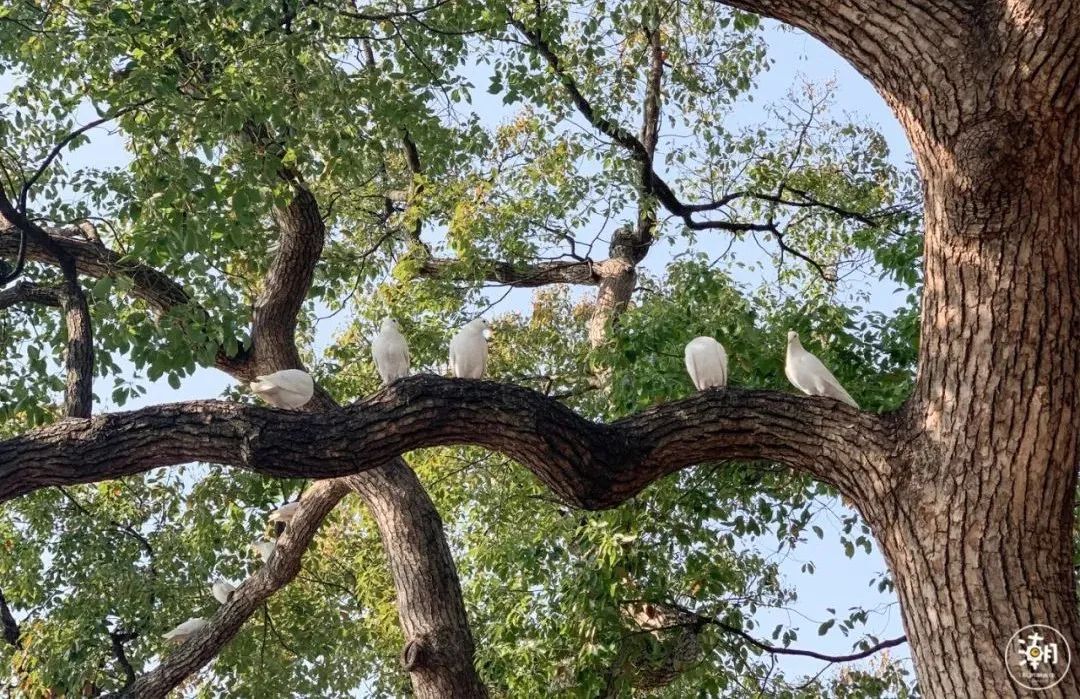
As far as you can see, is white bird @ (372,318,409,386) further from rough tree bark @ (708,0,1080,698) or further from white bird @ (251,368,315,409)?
rough tree bark @ (708,0,1080,698)

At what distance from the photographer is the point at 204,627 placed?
24.3 ft

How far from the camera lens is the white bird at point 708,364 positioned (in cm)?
571

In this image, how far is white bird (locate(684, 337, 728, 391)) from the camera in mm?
5707

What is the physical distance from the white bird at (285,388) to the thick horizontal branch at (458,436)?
1.09 metres

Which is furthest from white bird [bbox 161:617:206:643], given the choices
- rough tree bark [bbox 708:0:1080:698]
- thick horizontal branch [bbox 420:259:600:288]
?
rough tree bark [bbox 708:0:1080:698]

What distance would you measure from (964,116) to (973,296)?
0.60 metres

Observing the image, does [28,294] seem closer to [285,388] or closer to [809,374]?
[285,388]

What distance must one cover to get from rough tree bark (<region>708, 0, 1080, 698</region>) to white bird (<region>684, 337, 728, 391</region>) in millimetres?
1753

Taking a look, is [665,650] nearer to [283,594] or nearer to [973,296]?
[973,296]

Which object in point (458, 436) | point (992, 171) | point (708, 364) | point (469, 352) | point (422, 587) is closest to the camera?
point (992, 171)

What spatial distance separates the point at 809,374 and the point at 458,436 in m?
1.98

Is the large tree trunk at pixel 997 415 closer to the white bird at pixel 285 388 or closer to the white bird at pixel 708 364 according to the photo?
the white bird at pixel 708 364

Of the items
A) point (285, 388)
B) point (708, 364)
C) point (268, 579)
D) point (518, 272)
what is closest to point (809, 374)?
point (708, 364)

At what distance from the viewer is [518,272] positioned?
9.99 meters
